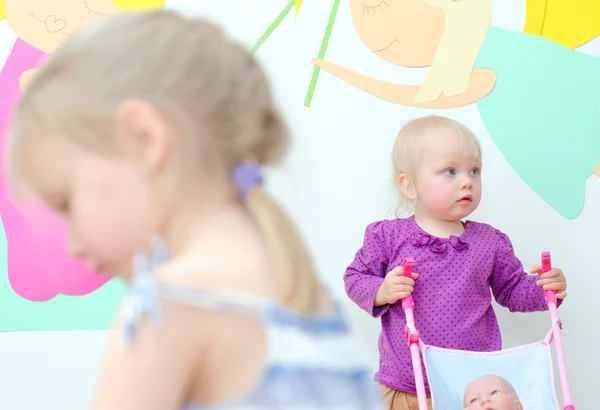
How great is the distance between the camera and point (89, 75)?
19.9 inches

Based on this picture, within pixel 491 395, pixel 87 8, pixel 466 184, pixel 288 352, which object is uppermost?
pixel 87 8

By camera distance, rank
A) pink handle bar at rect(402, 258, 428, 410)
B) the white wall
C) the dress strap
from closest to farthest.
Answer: the dress strap → pink handle bar at rect(402, 258, 428, 410) → the white wall

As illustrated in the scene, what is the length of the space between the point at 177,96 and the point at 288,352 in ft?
0.64

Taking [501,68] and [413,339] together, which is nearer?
[413,339]

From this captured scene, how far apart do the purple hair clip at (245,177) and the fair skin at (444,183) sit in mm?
830

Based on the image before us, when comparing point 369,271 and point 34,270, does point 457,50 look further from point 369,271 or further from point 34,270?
point 34,270

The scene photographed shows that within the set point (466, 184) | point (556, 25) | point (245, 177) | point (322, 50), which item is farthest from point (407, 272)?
point (245, 177)

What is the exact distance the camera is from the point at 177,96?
1.65 ft

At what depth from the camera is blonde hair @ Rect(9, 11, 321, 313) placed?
1.64 ft

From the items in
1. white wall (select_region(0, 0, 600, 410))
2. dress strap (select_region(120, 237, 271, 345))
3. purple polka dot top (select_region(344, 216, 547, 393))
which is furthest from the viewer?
white wall (select_region(0, 0, 600, 410))

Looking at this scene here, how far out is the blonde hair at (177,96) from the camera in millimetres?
500

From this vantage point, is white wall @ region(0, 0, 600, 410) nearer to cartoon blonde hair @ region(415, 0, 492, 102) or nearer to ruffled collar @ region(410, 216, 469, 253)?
cartoon blonde hair @ region(415, 0, 492, 102)

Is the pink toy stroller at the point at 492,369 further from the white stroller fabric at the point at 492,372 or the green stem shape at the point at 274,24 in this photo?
the green stem shape at the point at 274,24

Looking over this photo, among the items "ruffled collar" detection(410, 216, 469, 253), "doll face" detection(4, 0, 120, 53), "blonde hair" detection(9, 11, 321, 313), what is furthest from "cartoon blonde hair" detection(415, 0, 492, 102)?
"blonde hair" detection(9, 11, 321, 313)
